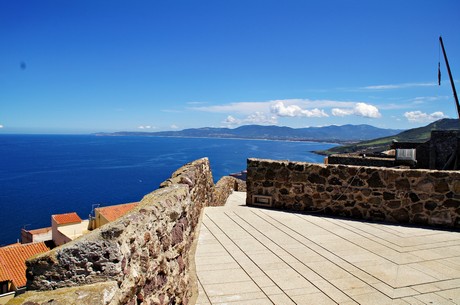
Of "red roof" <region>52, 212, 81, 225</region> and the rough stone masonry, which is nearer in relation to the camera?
the rough stone masonry

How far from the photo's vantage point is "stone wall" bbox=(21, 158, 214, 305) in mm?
1849

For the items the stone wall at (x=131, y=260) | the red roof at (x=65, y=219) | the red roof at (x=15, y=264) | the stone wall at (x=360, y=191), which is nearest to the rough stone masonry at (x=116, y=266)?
the stone wall at (x=131, y=260)

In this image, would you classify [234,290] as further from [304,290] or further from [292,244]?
[292,244]

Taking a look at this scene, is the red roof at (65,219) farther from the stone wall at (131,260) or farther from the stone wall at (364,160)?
the stone wall at (131,260)

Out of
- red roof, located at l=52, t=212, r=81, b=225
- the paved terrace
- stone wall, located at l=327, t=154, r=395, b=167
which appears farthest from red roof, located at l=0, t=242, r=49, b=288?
the paved terrace

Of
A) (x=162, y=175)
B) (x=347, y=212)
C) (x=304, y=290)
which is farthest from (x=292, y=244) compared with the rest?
(x=162, y=175)

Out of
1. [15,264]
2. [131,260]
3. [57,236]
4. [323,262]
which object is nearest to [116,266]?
[131,260]

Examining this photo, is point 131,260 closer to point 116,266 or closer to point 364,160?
point 116,266

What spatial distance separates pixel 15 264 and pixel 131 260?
27319mm

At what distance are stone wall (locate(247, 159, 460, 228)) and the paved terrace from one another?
0.43m

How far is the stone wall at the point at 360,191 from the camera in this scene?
6449mm

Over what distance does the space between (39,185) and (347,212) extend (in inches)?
3651

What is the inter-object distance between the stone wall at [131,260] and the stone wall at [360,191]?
4790mm

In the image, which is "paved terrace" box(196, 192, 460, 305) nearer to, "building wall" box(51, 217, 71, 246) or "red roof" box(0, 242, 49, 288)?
"red roof" box(0, 242, 49, 288)
